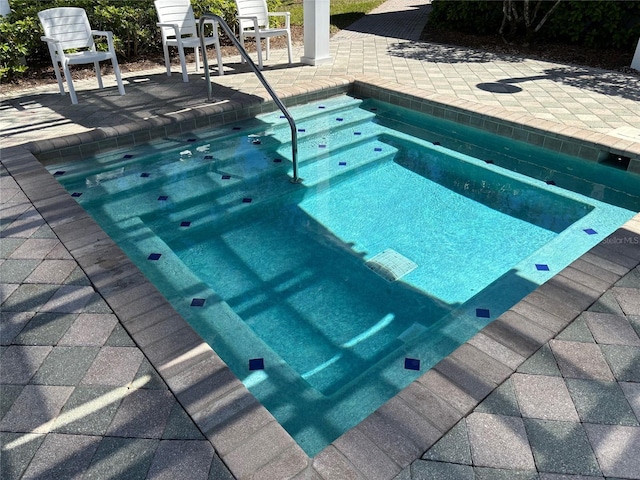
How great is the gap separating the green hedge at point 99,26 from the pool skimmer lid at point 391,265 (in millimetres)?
5562

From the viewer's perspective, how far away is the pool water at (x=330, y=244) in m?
2.55

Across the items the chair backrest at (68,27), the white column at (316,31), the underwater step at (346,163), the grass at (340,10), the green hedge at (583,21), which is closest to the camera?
the underwater step at (346,163)

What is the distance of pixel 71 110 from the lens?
5.19m

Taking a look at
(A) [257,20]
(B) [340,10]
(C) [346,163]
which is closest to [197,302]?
(C) [346,163]

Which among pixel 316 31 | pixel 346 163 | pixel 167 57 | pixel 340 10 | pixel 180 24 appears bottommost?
pixel 346 163

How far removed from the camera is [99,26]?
22.0 feet

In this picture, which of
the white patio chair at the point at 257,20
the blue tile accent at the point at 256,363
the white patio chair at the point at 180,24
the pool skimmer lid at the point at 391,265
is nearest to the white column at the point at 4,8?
the white patio chair at the point at 180,24

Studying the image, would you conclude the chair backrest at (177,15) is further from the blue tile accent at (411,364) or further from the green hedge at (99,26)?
the blue tile accent at (411,364)

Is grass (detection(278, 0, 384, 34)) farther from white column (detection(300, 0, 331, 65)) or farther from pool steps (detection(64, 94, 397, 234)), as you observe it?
pool steps (detection(64, 94, 397, 234))

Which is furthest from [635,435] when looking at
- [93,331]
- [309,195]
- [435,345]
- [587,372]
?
[309,195]

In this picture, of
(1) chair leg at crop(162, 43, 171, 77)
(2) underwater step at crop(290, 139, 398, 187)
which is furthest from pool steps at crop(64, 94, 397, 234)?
(1) chair leg at crop(162, 43, 171, 77)

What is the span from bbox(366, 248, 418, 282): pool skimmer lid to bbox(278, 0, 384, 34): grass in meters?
7.73

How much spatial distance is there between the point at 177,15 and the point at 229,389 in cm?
595

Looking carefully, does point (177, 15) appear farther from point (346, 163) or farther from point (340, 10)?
point (340, 10)
